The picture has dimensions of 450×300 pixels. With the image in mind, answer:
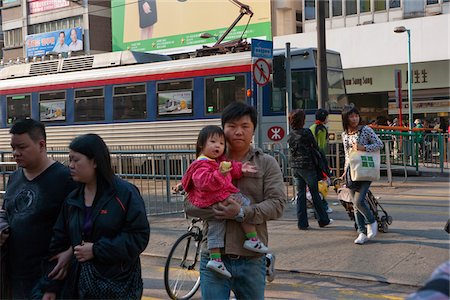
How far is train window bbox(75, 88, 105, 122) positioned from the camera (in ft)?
60.4

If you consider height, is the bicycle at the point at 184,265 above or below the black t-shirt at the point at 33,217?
below

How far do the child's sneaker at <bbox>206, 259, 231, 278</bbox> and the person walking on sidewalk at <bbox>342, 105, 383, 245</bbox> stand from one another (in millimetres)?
4350

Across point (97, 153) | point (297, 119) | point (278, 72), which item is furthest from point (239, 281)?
point (278, 72)

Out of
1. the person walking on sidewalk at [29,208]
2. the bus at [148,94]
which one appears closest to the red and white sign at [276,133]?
the bus at [148,94]

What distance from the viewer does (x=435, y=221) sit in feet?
28.9

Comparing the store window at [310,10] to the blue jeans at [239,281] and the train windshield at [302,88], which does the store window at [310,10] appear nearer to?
the train windshield at [302,88]

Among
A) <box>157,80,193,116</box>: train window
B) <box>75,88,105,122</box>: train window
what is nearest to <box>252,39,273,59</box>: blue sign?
<box>157,80,193,116</box>: train window

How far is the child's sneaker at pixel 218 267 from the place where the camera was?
10.9 ft

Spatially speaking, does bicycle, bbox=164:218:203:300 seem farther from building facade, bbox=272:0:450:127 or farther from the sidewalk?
building facade, bbox=272:0:450:127

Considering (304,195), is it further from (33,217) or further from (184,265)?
(33,217)

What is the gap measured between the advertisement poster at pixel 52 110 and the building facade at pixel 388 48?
53.9 feet

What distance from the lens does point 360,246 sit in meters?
7.30

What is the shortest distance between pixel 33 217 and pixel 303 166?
5577 mm

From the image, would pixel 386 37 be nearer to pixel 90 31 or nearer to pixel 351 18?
pixel 351 18
